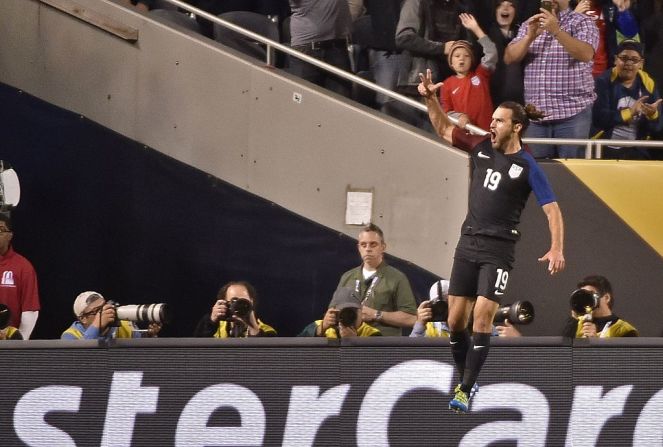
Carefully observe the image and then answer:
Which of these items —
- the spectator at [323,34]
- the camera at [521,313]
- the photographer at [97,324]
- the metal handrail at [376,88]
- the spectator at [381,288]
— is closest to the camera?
the camera at [521,313]

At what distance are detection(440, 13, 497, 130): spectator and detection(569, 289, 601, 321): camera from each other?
227 centimetres

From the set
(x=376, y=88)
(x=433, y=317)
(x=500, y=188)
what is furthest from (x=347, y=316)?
(x=376, y=88)

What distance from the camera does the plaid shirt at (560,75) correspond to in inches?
468

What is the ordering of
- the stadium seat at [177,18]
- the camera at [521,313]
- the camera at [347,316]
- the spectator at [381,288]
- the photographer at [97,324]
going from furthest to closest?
the stadium seat at [177,18]
the spectator at [381,288]
the photographer at [97,324]
the camera at [347,316]
the camera at [521,313]

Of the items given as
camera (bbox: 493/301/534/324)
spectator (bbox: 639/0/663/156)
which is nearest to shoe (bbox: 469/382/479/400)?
camera (bbox: 493/301/534/324)

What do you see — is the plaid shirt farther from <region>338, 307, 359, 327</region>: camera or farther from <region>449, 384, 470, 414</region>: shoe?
<region>449, 384, 470, 414</region>: shoe

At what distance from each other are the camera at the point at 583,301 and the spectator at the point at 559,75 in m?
2.19

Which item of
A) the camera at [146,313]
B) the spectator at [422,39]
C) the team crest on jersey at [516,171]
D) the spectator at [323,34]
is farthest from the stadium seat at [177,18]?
the team crest on jersey at [516,171]

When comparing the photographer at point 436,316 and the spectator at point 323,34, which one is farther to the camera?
the spectator at point 323,34

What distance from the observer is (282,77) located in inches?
487

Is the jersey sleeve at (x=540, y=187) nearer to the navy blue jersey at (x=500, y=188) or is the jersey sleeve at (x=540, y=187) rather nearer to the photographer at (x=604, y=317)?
the navy blue jersey at (x=500, y=188)

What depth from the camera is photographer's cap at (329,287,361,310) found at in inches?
412

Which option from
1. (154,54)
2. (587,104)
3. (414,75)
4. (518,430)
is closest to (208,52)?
(154,54)

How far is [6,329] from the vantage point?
35.1 feet
